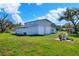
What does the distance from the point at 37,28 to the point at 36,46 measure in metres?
0.23

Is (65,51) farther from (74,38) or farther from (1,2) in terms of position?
(1,2)

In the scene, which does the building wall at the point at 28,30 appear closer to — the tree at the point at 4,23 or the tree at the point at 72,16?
the tree at the point at 4,23

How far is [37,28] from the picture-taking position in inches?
199

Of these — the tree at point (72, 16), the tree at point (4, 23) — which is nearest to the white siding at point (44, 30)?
the tree at point (72, 16)

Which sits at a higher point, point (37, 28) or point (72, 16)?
point (72, 16)

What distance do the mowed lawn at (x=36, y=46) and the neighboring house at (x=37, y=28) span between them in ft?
0.19

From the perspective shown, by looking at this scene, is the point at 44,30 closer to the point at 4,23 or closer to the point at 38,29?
the point at 38,29

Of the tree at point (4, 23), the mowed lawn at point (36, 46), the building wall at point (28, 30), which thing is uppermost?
the tree at point (4, 23)

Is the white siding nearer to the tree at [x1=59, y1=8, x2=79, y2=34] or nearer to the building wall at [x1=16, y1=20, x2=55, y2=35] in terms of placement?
the building wall at [x1=16, y1=20, x2=55, y2=35]

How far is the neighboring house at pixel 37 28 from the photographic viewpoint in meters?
5.01

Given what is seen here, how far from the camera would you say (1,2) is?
4949 mm

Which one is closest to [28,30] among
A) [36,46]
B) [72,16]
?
[36,46]

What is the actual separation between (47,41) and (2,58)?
0.60m

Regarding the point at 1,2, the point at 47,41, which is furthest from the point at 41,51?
the point at 1,2
